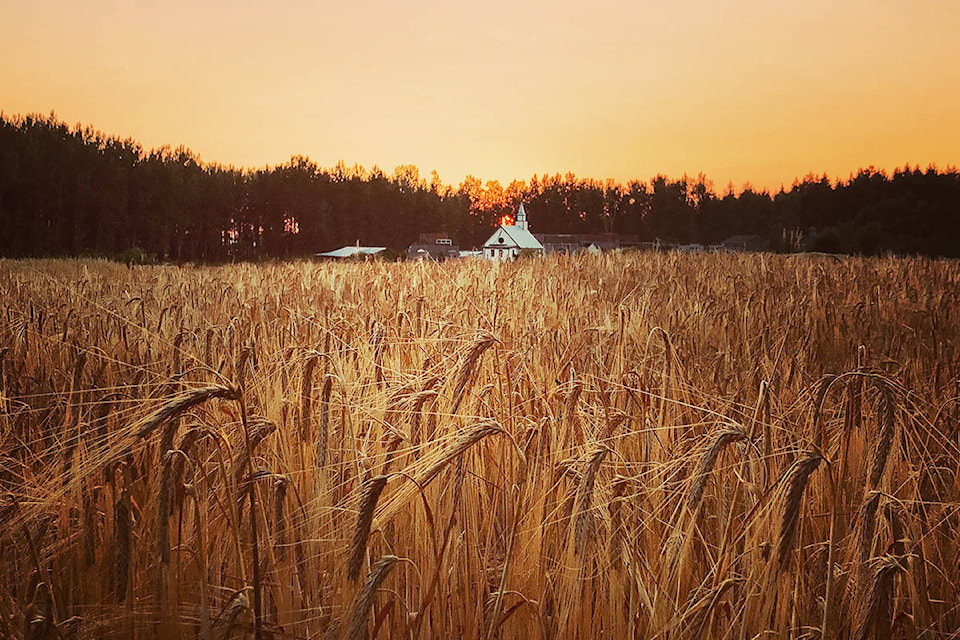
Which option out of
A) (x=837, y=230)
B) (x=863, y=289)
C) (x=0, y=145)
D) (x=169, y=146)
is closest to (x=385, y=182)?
(x=169, y=146)

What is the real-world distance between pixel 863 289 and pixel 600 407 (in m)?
6.64

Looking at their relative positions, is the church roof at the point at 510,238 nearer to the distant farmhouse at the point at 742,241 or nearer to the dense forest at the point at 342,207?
the dense forest at the point at 342,207

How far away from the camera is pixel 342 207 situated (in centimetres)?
9562

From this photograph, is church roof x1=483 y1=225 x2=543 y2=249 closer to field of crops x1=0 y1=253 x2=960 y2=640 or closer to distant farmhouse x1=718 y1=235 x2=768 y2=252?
distant farmhouse x1=718 y1=235 x2=768 y2=252

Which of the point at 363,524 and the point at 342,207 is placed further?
the point at 342,207

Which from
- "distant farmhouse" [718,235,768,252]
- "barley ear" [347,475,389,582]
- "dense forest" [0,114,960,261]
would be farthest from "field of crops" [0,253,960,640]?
"distant farmhouse" [718,235,768,252]

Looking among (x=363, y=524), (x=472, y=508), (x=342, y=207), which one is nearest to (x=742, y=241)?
(x=342, y=207)

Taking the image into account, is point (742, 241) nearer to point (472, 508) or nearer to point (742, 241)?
point (742, 241)

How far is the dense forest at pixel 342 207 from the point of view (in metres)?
47.8

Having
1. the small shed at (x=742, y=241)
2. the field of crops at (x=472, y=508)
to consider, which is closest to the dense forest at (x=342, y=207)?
the small shed at (x=742, y=241)

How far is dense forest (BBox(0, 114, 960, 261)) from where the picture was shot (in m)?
47.8

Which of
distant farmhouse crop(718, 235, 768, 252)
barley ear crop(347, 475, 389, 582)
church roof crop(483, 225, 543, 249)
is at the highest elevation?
church roof crop(483, 225, 543, 249)

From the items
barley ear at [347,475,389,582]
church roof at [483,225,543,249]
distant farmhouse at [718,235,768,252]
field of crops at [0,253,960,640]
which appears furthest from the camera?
distant farmhouse at [718,235,768,252]

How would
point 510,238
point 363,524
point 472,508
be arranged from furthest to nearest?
point 510,238 → point 472,508 → point 363,524
